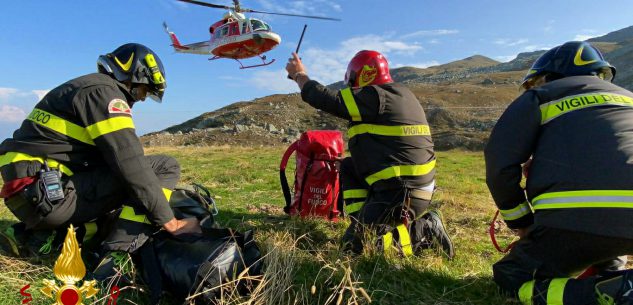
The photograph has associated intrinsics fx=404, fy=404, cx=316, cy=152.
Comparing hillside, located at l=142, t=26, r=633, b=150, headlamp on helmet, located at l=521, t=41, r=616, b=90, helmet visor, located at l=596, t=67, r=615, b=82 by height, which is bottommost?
hillside, located at l=142, t=26, r=633, b=150

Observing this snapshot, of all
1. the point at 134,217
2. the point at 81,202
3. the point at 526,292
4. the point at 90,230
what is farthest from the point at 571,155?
the point at 90,230

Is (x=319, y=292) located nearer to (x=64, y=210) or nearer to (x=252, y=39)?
(x=64, y=210)

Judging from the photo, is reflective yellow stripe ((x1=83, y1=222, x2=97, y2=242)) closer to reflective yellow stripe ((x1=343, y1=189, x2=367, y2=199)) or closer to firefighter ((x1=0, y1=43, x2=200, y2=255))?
firefighter ((x1=0, y1=43, x2=200, y2=255))

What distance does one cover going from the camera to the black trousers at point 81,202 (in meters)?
3.06

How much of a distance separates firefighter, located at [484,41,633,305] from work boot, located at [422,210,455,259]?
3.44ft

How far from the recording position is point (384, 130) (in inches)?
156

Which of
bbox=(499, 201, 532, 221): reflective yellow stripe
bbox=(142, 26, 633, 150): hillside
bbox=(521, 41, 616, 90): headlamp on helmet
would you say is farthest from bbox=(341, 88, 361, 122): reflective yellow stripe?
bbox=(142, 26, 633, 150): hillside

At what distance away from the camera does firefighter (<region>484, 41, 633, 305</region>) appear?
7.45 ft

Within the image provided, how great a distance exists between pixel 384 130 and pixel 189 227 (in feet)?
6.58

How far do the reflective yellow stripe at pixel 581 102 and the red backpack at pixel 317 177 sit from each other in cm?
316

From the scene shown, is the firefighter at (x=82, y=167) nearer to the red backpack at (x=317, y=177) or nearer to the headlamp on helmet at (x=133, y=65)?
the headlamp on helmet at (x=133, y=65)

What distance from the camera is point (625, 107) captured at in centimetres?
245

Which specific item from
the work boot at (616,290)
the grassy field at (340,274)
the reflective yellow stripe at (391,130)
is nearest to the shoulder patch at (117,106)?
the grassy field at (340,274)

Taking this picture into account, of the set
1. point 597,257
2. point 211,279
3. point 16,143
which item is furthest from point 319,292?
point 16,143
